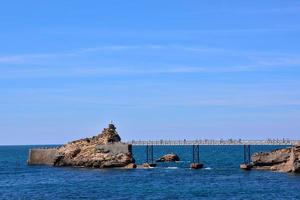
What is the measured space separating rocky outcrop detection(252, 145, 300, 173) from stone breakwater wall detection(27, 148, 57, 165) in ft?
175

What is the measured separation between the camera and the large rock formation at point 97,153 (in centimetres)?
13050

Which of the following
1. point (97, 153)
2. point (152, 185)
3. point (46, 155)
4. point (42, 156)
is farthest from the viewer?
point (42, 156)

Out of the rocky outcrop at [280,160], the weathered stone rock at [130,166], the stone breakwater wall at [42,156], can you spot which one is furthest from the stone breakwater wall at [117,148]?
the rocky outcrop at [280,160]

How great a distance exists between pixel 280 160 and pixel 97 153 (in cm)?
3951

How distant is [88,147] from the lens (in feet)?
445

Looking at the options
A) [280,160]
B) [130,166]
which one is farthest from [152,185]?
[130,166]

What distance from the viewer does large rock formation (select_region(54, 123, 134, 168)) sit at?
130500mm

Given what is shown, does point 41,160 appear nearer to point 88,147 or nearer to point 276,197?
point 88,147

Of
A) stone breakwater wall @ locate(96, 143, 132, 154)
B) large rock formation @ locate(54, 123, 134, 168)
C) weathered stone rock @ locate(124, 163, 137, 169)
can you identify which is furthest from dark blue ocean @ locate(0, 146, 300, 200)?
large rock formation @ locate(54, 123, 134, 168)

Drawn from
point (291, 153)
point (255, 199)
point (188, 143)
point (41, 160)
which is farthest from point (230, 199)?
point (41, 160)

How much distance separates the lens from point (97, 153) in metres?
134

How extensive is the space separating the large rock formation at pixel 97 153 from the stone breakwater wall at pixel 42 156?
6846 millimetres

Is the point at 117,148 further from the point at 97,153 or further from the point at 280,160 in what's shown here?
the point at 280,160

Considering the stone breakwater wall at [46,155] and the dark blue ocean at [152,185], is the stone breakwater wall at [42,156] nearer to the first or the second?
the stone breakwater wall at [46,155]
